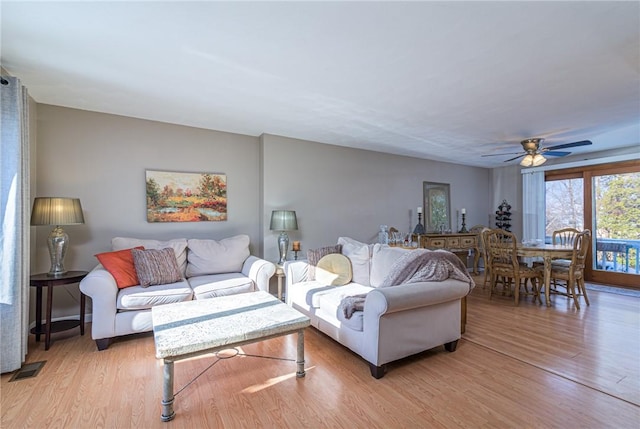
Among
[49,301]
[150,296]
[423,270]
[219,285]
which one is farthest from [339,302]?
[49,301]

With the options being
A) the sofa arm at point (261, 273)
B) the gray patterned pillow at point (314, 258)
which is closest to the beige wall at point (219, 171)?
the sofa arm at point (261, 273)

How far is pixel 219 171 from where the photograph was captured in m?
4.16

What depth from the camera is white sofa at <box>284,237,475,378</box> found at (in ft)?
7.19

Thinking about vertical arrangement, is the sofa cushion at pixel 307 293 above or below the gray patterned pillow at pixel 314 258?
below

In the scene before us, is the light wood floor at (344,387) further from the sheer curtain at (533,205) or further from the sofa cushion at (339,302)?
the sheer curtain at (533,205)

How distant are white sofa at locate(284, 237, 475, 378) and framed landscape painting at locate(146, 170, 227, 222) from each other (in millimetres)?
1800

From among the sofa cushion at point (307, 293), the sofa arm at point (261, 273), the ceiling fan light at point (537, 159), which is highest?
the ceiling fan light at point (537, 159)

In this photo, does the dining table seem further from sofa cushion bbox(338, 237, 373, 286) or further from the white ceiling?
sofa cushion bbox(338, 237, 373, 286)

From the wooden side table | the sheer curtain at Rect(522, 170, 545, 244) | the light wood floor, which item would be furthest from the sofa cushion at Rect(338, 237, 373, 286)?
the sheer curtain at Rect(522, 170, 545, 244)

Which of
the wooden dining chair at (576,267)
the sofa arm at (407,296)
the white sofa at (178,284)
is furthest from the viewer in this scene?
the wooden dining chair at (576,267)

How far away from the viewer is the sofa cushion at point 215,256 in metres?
3.58

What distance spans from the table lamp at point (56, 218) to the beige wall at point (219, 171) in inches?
17.1

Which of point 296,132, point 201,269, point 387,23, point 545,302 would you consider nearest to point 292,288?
point 201,269

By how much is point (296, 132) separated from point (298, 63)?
1912mm
